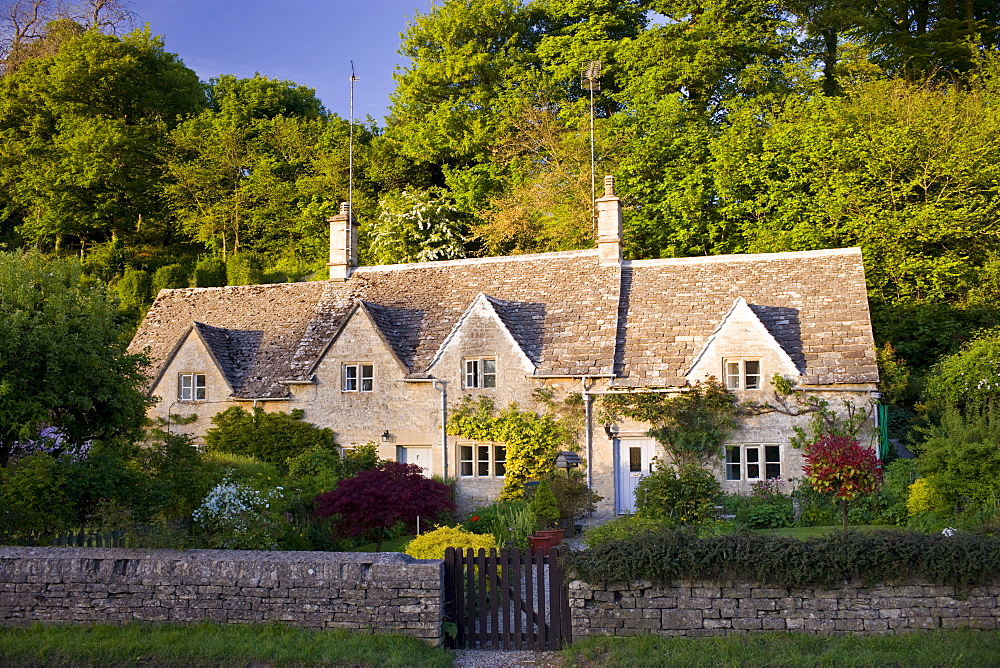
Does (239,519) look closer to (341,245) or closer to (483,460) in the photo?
(483,460)

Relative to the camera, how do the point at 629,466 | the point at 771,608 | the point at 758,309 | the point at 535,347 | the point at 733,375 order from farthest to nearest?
Result: the point at 535,347 → the point at 758,309 → the point at 629,466 → the point at 733,375 → the point at 771,608

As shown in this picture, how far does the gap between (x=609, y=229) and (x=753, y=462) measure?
31.4 feet

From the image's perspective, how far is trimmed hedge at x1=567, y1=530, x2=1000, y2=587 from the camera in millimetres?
11273

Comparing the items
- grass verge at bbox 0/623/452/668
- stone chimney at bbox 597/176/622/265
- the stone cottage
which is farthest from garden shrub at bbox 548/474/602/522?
grass verge at bbox 0/623/452/668

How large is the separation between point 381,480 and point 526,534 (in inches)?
139

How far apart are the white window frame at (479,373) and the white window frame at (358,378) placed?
10.9 ft

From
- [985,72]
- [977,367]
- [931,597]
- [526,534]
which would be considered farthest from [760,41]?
[931,597]

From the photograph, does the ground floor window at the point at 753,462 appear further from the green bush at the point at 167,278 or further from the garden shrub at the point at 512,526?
the green bush at the point at 167,278

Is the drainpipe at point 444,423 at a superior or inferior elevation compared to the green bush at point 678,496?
superior

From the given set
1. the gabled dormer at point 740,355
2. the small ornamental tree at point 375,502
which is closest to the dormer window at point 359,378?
the small ornamental tree at point 375,502

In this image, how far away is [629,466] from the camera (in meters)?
25.8

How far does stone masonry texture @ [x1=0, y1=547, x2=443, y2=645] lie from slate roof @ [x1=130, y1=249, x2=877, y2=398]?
48.0ft

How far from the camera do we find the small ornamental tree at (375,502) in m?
18.2

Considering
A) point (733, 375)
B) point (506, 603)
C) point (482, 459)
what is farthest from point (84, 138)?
point (506, 603)
